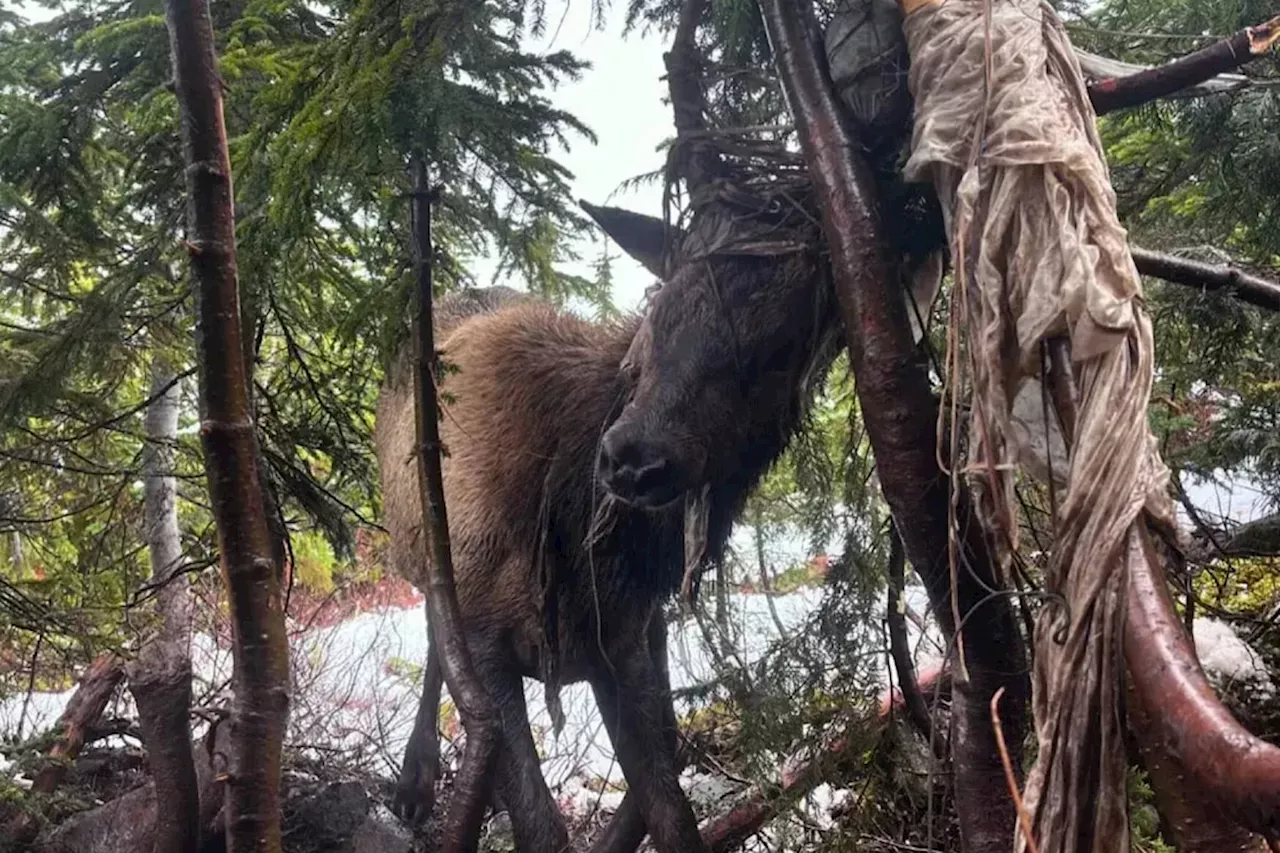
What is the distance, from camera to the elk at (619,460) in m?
2.70

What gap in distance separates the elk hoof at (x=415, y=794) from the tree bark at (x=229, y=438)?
2922 millimetres

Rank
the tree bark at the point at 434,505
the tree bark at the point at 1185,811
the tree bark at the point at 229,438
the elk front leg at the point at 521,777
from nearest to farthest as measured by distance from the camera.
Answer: the tree bark at the point at 1185,811, the tree bark at the point at 229,438, the tree bark at the point at 434,505, the elk front leg at the point at 521,777

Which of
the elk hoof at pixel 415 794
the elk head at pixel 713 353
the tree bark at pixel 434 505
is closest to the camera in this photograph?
the elk head at pixel 713 353

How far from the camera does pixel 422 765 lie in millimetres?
5090

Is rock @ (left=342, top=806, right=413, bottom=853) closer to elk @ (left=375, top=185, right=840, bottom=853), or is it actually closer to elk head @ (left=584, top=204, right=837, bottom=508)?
elk @ (left=375, top=185, right=840, bottom=853)

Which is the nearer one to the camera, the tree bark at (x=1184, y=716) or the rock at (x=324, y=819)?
the tree bark at (x=1184, y=716)

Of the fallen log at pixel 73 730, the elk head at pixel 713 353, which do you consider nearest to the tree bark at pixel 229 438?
the elk head at pixel 713 353

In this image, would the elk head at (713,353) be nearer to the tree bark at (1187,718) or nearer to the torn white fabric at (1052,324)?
the torn white fabric at (1052,324)

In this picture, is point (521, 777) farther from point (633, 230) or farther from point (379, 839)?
point (633, 230)

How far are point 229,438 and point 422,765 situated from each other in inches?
134

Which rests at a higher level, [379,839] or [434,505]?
[434,505]

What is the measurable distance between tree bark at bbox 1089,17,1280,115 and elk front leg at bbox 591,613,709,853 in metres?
2.65

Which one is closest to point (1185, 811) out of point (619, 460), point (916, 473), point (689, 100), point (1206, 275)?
point (916, 473)

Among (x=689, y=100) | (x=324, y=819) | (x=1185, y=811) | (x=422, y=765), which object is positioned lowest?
(x=1185, y=811)
